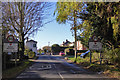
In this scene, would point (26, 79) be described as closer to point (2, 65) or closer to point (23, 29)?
point (2, 65)

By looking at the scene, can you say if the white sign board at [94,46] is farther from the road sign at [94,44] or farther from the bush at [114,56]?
the bush at [114,56]

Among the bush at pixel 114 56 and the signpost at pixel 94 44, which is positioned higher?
the signpost at pixel 94 44

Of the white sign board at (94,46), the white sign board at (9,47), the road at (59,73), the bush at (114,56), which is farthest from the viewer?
the white sign board at (94,46)

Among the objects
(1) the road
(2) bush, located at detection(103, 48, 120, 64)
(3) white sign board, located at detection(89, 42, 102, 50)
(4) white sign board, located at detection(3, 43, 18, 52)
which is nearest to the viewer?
(1) the road

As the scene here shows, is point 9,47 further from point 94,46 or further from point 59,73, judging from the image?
point 94,46

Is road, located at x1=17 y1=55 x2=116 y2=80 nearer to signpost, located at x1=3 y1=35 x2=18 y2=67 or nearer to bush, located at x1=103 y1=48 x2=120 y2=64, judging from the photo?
signpost, located at x1=3 y1=35 x2=18 y2=67

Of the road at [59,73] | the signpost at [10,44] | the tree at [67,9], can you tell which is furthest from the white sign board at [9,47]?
the tree at [67,9]

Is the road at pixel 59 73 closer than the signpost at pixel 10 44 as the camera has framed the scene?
Yes

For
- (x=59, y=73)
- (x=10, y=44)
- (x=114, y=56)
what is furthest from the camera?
(x=10, y=44)

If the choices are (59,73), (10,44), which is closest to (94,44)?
(59,73)

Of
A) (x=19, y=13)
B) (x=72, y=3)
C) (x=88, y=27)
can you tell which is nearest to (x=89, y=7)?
(x=88, y=27)

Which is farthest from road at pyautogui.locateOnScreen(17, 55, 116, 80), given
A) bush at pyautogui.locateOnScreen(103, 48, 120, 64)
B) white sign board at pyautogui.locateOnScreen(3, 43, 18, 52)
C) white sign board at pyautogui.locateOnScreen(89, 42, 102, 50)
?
bush at pyautogui.locateOnScreen(103, 48, 120, 64)

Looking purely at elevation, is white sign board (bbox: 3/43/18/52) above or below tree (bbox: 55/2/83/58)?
below

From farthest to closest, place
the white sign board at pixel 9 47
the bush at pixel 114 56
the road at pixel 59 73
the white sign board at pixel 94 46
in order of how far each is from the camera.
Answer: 1. the white sign board at pixel 94 46
2. the white sign board at pixel 9 47
3. the bush at pixel 114 56
4. the road at pixel 59 73
